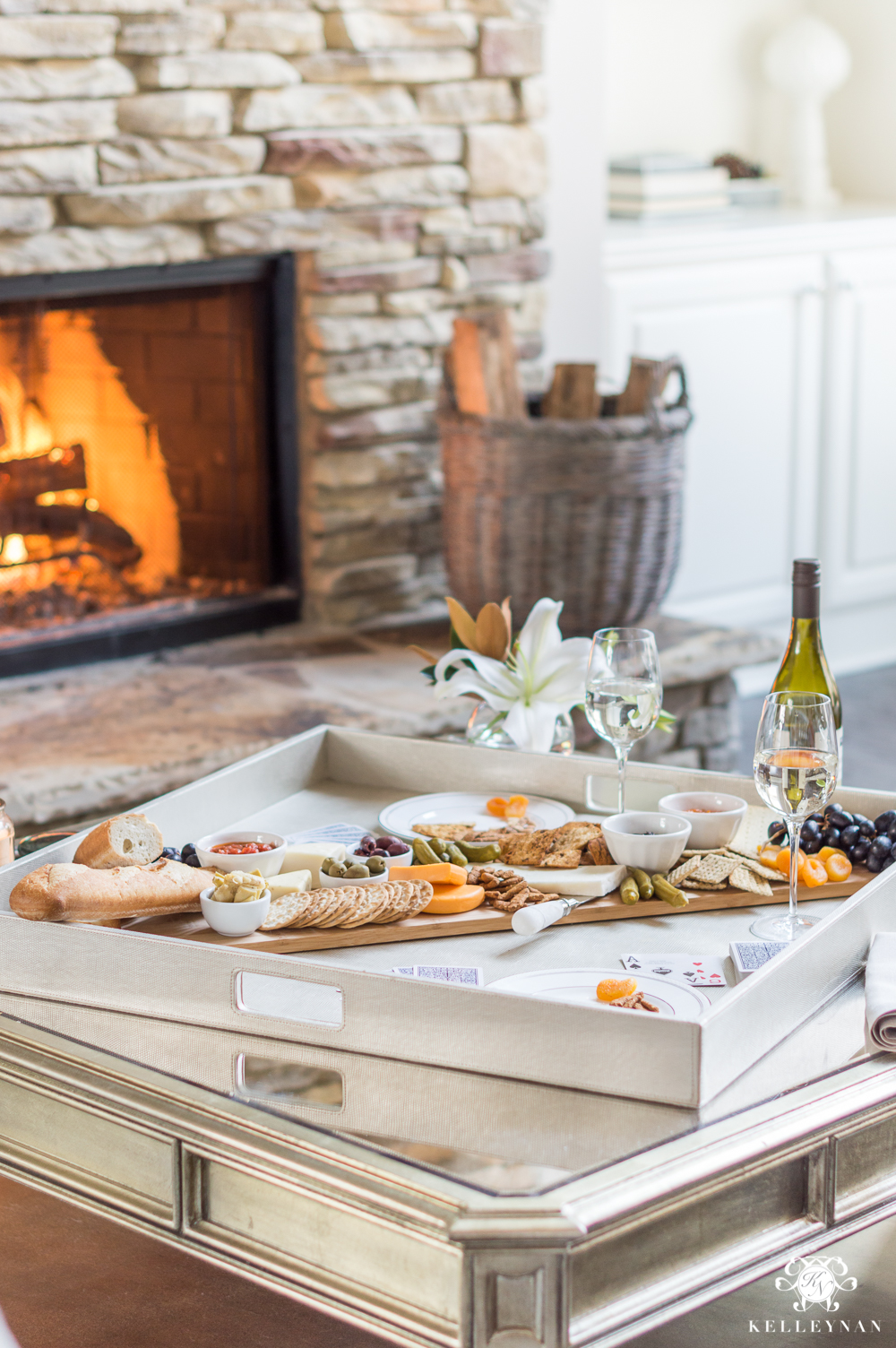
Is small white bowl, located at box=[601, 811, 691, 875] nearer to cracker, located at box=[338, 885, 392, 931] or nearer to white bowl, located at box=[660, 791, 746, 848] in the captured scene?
white bowl, located at box=[660, 791, 746, 848]

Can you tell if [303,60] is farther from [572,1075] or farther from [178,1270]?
[572,1075]

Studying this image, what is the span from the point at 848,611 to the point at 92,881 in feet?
10.0

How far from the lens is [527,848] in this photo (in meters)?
1.37

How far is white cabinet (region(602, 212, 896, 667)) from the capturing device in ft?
11.1

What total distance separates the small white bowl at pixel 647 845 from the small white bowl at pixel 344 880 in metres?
0.19

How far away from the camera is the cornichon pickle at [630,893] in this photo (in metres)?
1.27

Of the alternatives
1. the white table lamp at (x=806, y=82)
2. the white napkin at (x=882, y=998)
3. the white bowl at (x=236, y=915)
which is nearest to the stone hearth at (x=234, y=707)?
the white bowl at (x=236, y=915)

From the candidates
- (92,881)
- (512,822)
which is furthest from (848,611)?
(92,881)

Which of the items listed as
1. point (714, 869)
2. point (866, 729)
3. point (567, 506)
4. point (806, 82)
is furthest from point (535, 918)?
point (806, 82)

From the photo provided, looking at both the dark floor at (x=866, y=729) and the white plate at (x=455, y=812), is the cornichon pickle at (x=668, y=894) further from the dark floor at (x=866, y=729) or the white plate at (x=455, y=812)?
the dark floor at (x=866, y=729)

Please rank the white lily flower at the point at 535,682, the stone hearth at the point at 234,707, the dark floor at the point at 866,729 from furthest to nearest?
the dark floor at the point at 866,729
the stone hearth at the point at 234,707
the white lily flower at the point at 535,682

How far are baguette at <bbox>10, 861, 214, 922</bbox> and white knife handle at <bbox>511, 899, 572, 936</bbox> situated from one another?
244 millimetres

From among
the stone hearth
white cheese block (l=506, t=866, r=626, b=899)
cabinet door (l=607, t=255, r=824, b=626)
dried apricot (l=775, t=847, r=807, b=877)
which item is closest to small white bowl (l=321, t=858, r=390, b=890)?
white cheese block (l=506, t=866, r=626, b=899)

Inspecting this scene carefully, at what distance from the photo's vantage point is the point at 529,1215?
873 millimetres
